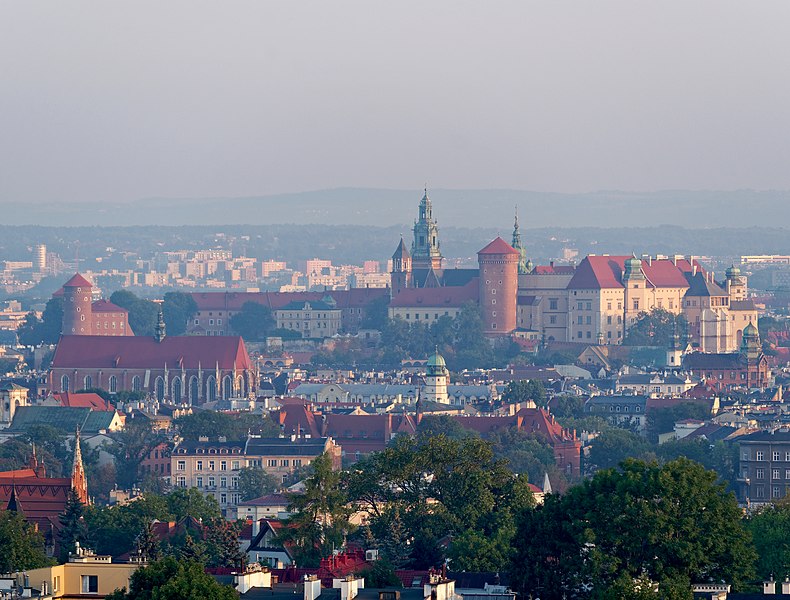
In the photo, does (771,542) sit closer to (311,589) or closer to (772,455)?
(311,589)

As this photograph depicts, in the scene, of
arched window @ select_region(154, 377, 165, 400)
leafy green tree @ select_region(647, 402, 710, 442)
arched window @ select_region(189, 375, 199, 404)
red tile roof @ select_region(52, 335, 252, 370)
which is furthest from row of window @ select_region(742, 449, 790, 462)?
arched window @ select_region(154, 377, 165, 400)

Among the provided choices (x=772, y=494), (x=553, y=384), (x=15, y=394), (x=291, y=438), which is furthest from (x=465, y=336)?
(x=772, y=494)

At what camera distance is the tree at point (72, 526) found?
64.9 meters

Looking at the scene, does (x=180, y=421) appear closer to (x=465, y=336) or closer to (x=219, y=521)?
(x=219, y=521)

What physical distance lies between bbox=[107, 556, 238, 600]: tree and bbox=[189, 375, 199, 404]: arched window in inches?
4445

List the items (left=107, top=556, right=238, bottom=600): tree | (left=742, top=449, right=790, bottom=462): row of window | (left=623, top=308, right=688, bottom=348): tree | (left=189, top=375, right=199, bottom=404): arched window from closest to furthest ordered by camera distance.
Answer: (left=107, top=556, right=238, bottom=600): tree
(left=742, top=449, right=790, bottom=462): row of window
(left=189, top=375, right=199, bottom=404): arched window
(left=623, top=308, right=688, bottom=348): tree

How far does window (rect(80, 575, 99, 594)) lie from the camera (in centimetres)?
4675

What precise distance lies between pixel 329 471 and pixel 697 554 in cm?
1838

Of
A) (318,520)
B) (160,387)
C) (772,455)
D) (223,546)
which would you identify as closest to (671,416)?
(772,455)

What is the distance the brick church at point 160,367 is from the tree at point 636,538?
347ft

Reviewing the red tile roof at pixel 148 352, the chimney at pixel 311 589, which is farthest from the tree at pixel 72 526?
the red tile roof at pixel 148 352

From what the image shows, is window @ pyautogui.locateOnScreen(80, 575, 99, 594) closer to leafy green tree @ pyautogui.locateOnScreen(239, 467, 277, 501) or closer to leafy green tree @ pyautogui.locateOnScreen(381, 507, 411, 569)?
leafy green tree @ pyautogui.locateOnScreen(381, 507, 411, 569)

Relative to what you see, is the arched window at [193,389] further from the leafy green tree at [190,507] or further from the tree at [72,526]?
the tree at [72,526]

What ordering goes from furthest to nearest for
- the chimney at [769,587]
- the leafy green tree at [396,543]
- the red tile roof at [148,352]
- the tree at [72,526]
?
the red tile roof at [148,352], the tree at [72,526], the leafy green tree at [396,543], the chimney at [769,587]
